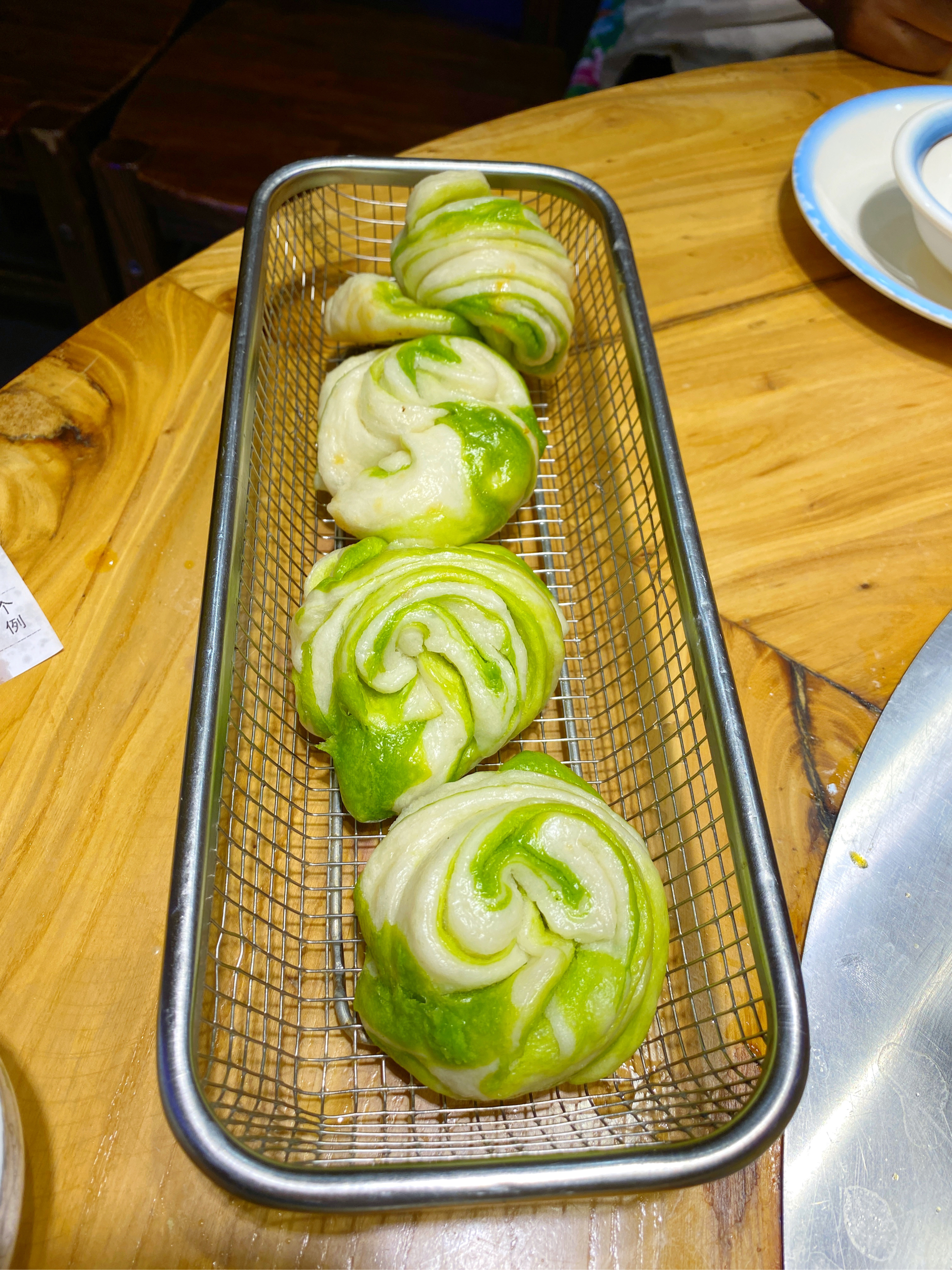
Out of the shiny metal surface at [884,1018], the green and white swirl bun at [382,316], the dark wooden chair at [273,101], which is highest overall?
the dark wooden chair at [273,101]

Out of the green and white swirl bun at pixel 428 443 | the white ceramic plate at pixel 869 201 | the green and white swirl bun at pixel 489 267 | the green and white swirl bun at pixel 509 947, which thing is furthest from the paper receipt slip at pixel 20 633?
the white ceramic plate at pixel 869 201

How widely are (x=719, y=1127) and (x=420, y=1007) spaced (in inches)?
11.0

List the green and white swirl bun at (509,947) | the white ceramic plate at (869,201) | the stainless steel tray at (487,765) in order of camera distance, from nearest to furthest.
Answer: the stainless steel tray at (487,765)
the green and white swirl bun at (509,947)
the white ceramic plate at (869,201)

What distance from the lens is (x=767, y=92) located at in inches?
72.6

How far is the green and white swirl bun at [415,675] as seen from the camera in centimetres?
98

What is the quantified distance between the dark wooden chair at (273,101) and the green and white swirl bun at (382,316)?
2.42 feet

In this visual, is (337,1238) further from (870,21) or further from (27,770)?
(870,21)

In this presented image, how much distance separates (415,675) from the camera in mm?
1004

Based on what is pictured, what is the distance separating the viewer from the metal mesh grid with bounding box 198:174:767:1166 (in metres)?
0.86

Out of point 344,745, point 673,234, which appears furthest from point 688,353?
point 344,745

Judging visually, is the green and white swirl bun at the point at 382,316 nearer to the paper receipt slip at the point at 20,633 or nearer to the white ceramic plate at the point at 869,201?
the paper receipt slip at the point at 20,633

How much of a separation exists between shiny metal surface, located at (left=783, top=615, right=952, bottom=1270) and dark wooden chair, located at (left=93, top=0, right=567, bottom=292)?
5.40ft

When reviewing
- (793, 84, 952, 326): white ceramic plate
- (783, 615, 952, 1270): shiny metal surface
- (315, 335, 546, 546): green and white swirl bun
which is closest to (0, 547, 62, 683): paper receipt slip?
(315, 335, 546, 546): green and white swirl bun

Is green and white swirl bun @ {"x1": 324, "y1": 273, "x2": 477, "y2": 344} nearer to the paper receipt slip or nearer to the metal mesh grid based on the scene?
the metal mesh grid
